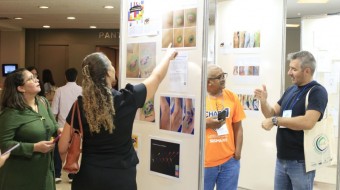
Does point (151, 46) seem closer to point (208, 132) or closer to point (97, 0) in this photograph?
point (208, 132)

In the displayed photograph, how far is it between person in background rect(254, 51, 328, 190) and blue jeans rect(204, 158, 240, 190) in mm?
348

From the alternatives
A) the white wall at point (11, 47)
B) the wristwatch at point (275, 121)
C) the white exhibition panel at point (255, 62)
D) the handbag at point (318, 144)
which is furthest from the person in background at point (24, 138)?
the white wall at point (11, 47)

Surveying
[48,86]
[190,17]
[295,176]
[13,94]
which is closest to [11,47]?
[48,86]

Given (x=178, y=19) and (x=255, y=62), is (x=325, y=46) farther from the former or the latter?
(x=178, y=19)

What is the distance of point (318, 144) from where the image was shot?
8.15ft

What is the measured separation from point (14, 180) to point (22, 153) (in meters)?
0.22

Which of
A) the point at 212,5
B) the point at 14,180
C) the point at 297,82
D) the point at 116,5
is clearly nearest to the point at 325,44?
the point at 212,5

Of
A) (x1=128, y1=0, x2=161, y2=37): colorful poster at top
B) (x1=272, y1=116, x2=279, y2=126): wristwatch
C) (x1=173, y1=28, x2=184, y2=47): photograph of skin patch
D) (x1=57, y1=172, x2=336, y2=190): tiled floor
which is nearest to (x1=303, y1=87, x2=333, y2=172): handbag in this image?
(x1=272, y1=116, x2=279, y2=126): wristwatch

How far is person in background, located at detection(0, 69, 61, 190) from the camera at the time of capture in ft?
8.16

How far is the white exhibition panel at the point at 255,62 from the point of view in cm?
399

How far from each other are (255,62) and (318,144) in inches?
70.6

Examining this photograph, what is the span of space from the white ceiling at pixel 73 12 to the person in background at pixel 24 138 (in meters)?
2.96

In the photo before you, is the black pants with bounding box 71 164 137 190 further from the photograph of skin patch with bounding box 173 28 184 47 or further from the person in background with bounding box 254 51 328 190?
the person in background with bounding box 254 51 328 190

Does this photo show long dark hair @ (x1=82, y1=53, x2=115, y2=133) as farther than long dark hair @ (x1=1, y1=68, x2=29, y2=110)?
No
